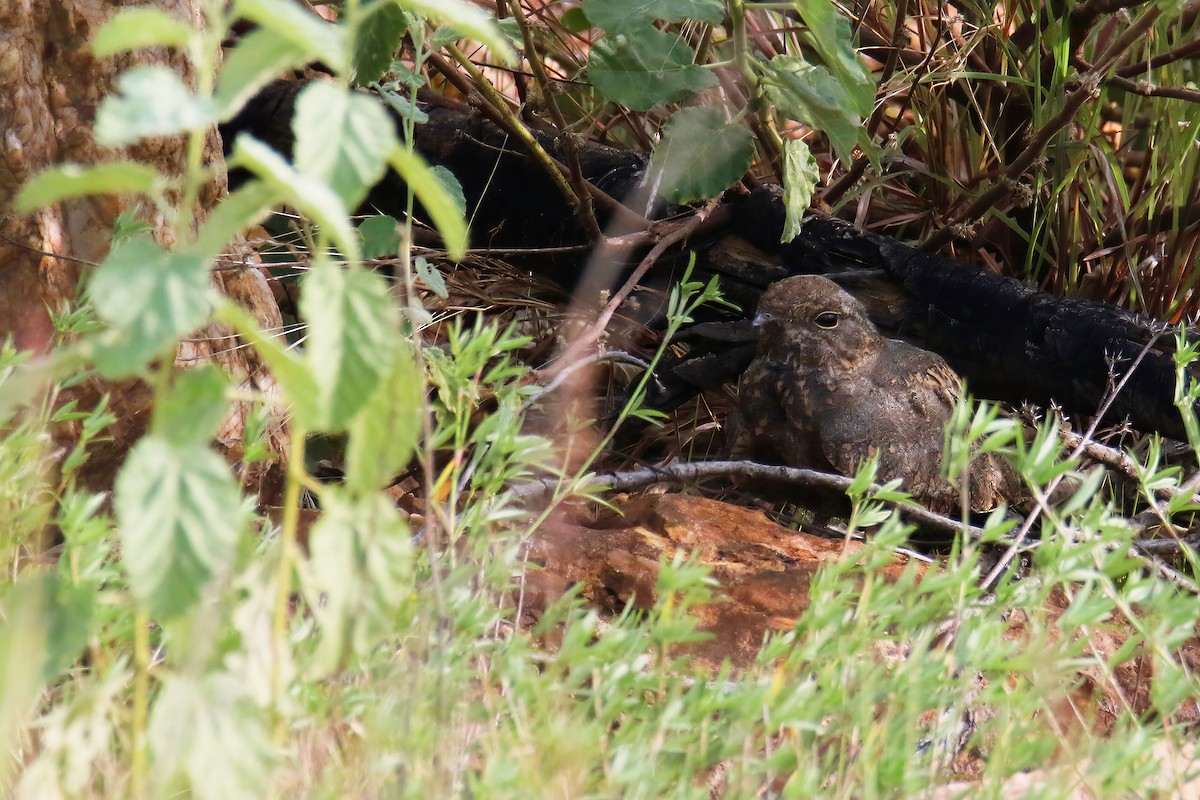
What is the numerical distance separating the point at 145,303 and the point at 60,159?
198 centimetres

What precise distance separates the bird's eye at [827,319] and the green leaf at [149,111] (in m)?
2.33

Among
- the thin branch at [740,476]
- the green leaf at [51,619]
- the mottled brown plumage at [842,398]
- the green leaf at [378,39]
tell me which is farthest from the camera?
the mottled brown plumage at [842,398]

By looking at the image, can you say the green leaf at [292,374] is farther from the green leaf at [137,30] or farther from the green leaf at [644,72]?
the green leaf at [644,72]

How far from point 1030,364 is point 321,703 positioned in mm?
2337

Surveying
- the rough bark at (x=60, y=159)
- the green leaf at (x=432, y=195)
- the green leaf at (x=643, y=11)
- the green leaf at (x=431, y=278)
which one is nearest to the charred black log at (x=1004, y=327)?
the green leaf at (x=643, y=11)

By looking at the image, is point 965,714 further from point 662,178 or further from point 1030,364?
point 662,178

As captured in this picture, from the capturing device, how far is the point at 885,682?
4.78 feet

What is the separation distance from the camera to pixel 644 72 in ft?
10.0

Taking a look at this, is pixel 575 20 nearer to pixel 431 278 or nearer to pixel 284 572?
pixel 431 278

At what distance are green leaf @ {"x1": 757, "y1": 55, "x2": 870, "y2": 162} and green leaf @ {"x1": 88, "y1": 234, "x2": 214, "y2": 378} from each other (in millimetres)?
2216

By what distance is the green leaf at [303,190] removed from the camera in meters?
0.94

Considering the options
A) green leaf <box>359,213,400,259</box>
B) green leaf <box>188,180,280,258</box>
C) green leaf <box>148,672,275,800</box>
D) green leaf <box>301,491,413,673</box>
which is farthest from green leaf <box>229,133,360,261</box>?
green leaf <box>359,213,400,259</box>

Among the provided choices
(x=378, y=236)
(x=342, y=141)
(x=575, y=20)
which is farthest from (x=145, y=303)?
(x=575, y=20)

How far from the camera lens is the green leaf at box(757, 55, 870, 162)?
9.55ft
